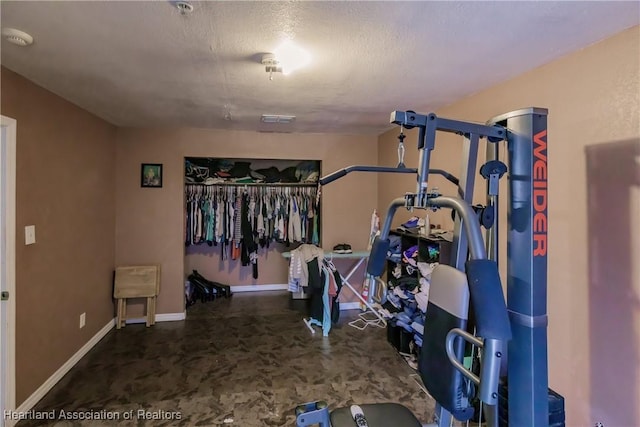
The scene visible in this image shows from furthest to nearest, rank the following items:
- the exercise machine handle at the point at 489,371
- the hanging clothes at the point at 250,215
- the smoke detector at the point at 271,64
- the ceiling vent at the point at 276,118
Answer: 1. the hanging clothes at the point at 250,215
2. the ceiling vent at the point at 276,118
3. the smoke detector at the point at 271,64
4. the exercise machine handle at the point at 489,371

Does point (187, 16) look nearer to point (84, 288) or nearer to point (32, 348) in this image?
point (32, 348)

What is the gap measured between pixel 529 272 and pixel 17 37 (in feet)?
8.92

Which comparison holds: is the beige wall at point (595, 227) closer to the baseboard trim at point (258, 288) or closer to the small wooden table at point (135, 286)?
the small wooden table at point (135, 286)

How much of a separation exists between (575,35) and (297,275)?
3071 mm

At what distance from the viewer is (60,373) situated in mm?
2801

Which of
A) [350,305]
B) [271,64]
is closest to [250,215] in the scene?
[350,305]

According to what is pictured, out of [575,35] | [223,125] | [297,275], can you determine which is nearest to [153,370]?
[297,275]

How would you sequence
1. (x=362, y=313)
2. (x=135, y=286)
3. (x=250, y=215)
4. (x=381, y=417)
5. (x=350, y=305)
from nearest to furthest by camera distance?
(x=381, y=417), (x=135, y=286), (x=362, y=313), (x=350, y=305), (x=250, y=215)

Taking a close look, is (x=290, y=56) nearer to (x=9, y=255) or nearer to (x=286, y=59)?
(x=286, y=59)

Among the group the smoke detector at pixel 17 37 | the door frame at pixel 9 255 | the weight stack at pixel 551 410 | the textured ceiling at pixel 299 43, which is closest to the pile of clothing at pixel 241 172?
the textured ceiling at pixel 299 43

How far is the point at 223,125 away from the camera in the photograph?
3.99 m

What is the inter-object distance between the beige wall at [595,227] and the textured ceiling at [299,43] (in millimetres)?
191

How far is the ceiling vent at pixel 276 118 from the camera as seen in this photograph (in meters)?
3.52

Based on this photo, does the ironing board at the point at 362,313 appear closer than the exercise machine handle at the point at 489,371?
No
